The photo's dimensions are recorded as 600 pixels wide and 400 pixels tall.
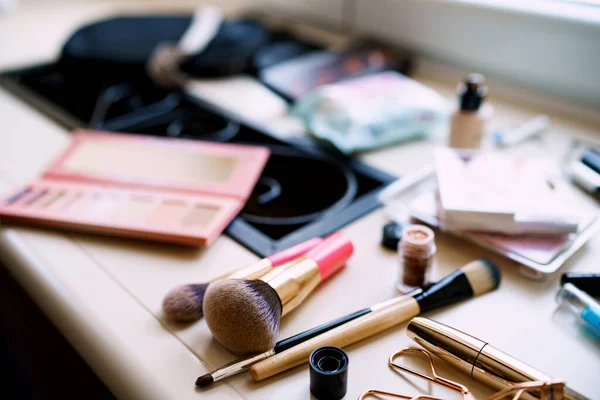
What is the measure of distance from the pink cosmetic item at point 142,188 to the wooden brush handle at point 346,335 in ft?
0.60

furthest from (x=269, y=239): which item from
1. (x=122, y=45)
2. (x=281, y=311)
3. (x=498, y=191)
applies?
(x=122, y=45)

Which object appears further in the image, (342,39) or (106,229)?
(342,39)

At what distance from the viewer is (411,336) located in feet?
1.52

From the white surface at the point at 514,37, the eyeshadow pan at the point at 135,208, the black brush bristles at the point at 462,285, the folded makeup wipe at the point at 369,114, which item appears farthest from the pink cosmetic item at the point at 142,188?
the white surface at the point at 514,37

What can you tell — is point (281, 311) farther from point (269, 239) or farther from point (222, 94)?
point (222, 94)

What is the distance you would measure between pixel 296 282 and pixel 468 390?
0.17 meters

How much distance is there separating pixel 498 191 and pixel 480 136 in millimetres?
131

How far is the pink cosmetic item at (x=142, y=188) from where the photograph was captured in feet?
2.02

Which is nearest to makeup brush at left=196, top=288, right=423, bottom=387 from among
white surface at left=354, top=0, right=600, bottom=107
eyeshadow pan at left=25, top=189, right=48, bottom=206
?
eyeshadow pan at left=25, top=189, right=48, bottom=206

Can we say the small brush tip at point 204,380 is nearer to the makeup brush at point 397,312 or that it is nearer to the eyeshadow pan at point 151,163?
the makeup brush at point 397,312

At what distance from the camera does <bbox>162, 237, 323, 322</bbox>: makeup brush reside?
0.49 meters

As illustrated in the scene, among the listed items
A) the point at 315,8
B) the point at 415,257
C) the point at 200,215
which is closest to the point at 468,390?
the point at 415,257

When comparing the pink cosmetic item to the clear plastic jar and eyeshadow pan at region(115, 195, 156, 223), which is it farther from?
the clear plastic jar

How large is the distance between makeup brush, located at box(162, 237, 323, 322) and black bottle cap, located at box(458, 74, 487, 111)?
302mm
